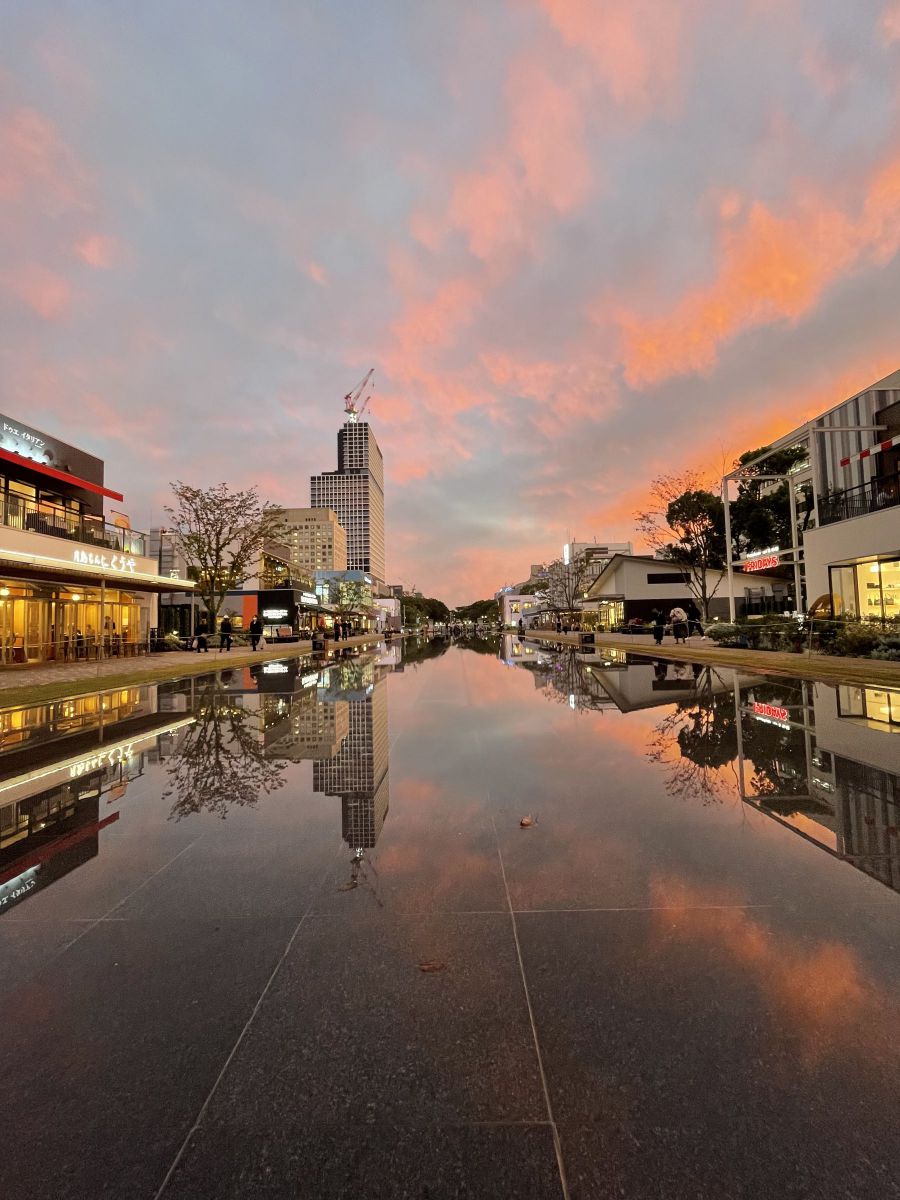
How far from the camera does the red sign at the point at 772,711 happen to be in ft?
35.3

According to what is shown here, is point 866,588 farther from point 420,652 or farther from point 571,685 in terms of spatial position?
point 420,652

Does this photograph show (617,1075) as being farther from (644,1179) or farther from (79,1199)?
(79,1199)

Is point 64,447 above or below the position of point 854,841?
above

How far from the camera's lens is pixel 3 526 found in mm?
24078

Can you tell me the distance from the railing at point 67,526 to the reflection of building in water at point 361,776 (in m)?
22.1

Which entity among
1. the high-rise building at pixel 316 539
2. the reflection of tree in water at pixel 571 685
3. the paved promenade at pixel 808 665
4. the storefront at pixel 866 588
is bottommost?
the reflection of tree in water at pixel 571 685

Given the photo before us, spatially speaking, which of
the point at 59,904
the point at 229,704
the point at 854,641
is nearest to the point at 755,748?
the point at 59,904

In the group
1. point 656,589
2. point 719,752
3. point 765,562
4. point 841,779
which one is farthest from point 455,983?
point 656,589

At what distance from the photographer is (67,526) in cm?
2909

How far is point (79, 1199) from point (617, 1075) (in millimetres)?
1998

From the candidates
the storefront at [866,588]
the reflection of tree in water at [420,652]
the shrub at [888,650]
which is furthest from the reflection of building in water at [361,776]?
the storefront at [866,588]

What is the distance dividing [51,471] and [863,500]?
41.7 meters

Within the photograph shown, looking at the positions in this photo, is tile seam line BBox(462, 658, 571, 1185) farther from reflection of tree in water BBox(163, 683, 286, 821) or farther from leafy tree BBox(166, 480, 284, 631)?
leafy tree BBox(166, 480, 284, 631)

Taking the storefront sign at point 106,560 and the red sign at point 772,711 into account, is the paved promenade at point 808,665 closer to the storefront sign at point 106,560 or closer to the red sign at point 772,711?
the red sign at point 772,711
